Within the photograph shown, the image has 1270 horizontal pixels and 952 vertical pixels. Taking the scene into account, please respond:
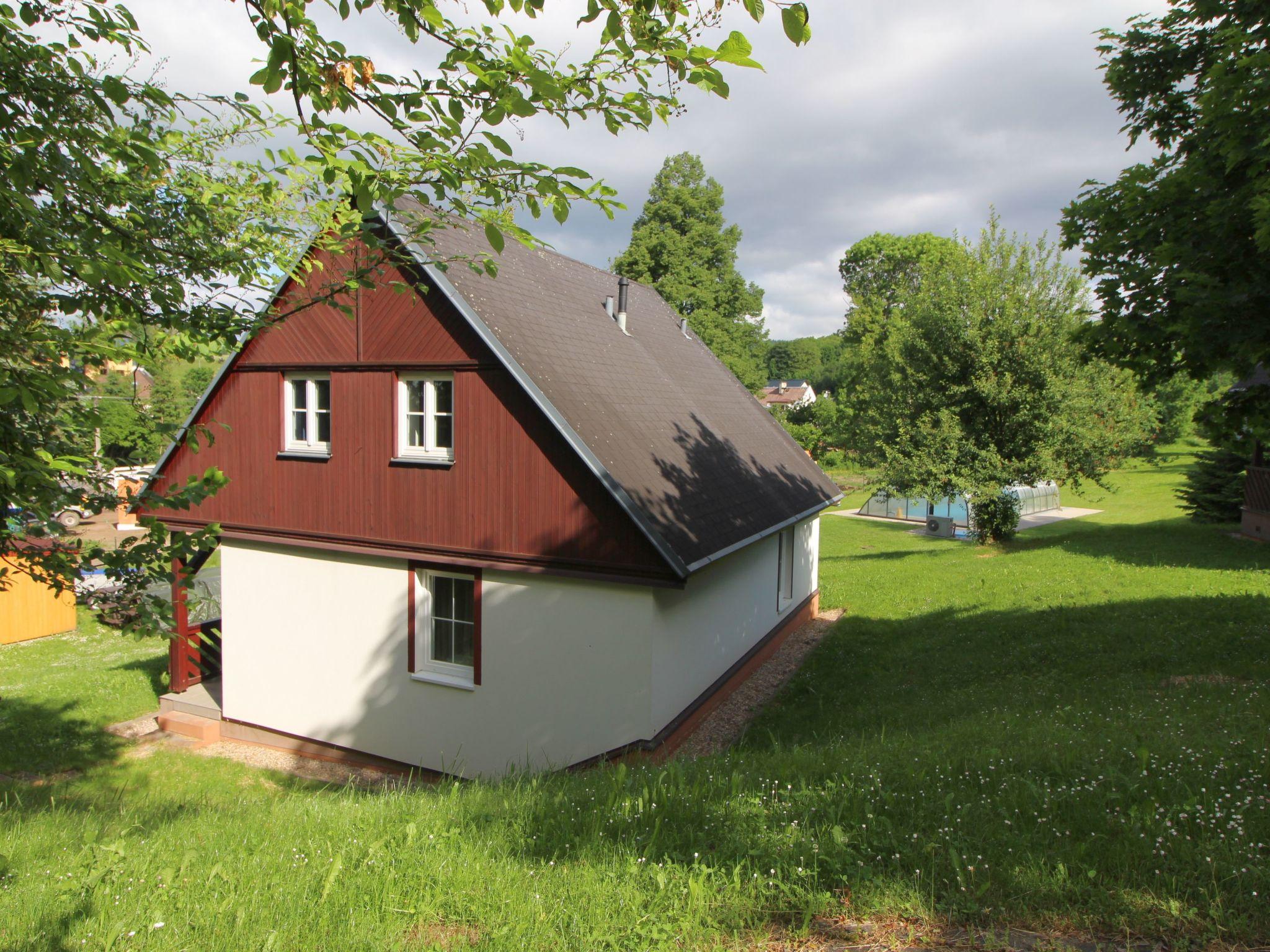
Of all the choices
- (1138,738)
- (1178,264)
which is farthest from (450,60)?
(1178,264)

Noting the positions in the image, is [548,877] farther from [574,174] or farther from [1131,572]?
[1131,572]

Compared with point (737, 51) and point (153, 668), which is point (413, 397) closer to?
point (737, 51)

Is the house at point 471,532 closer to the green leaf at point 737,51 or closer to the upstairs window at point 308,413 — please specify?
the upstairs window at point 308,413

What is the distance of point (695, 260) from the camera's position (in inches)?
1431

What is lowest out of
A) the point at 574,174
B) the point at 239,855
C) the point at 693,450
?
the point at 239,855

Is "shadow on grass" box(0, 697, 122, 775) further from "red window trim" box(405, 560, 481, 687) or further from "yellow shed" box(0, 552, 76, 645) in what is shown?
"yellow shed" box(0, 552, 76, 645)

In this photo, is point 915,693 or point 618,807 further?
point 915,693

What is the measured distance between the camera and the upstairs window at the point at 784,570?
554 inches

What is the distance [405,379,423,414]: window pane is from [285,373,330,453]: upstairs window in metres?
1.49

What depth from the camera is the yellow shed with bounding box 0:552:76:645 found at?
1894 centimetres

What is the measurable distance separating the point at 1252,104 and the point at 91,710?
17098 mm

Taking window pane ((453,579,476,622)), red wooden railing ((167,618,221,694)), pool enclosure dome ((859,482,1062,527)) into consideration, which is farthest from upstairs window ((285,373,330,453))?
pool enclosure dome ((859,482,1062,527))

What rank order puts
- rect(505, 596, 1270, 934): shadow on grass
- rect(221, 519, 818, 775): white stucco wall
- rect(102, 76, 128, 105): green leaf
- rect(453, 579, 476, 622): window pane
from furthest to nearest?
rect(453, 579, 476, 622): window pane < rect(221, 519, 818, 775): white stucco wall < rect(102, 76, 128, 105): green leaf < rect(505, 596, 1270, 934): shadow on grass

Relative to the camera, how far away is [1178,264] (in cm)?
749
